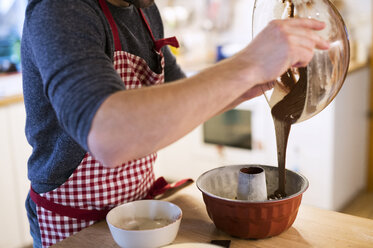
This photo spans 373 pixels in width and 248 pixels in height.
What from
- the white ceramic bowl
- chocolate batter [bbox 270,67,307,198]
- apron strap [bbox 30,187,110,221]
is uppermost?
chocolate batter [bbox 270,67,307,198]

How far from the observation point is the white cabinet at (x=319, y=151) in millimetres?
2504

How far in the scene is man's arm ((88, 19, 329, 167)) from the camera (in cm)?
72

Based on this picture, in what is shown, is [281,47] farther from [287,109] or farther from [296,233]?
[296,233]

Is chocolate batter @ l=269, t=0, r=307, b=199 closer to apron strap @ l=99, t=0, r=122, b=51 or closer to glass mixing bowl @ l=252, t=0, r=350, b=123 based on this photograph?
glass mixing bowl @ l=252, t=0, r=350, b=123

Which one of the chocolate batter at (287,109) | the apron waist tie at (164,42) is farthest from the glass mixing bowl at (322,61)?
the apron waist tie at (164,42)

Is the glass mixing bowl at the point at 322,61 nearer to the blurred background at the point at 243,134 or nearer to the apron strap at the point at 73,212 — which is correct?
the apron strap at the point at 73,212

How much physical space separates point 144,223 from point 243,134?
6.59 feet

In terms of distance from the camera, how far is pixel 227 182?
101cm

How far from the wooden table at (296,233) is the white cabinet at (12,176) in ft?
4.72

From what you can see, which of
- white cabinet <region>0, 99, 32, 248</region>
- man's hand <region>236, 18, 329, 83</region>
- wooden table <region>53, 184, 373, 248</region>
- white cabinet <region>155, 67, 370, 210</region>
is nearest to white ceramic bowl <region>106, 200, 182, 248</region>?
wooden table <region>53, 184, 373, 248</region>

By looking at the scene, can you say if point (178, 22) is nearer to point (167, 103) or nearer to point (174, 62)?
point (174, 62)

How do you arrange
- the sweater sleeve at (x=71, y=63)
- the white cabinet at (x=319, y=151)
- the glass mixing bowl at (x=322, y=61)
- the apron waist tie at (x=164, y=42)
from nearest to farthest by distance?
the sweater sleeve at (x=71, y=63), the glass mixing bowl at (x=322, y=61), the apron waist tie at (x=164, y=42), the white cabinet at (x=319, y=151)

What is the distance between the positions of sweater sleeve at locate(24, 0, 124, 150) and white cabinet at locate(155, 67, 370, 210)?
191 cm

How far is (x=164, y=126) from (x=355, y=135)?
7.66ft
